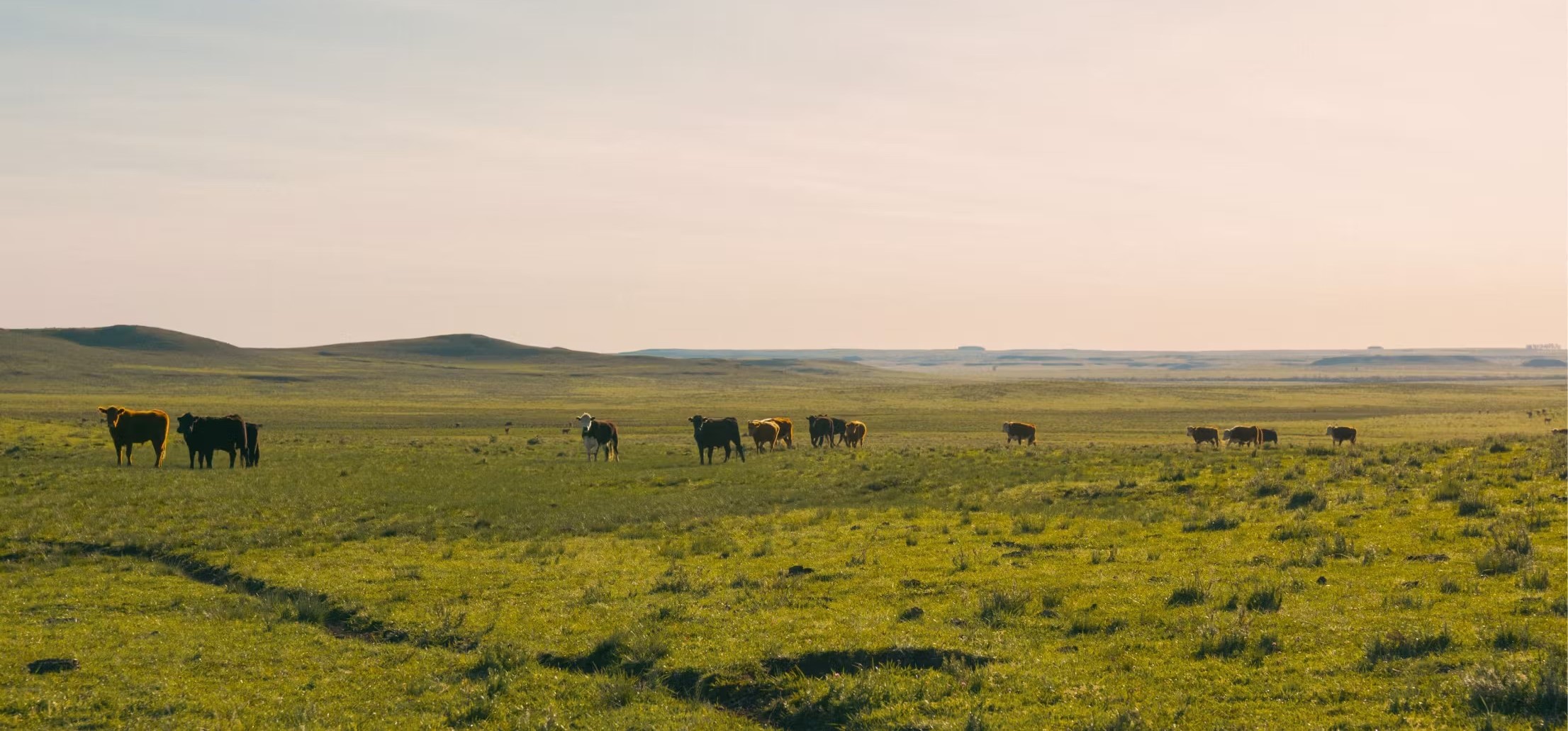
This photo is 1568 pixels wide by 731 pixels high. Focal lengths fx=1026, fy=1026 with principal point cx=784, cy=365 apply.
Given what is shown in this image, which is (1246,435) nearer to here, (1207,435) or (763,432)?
(1207,435)

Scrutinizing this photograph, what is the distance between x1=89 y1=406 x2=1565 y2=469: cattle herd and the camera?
119 feet

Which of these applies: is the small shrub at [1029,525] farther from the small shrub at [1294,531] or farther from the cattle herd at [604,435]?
the cattle herd at [604,435]

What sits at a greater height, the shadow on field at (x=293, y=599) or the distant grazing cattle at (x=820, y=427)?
the distant grazing cattle at (x=820, y=427)

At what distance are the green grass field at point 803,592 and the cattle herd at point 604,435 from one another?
145cm

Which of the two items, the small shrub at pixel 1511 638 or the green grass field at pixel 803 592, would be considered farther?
the small shrub at pixel 1511 638

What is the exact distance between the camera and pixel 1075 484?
2917 centimetres

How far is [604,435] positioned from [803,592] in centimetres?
2724

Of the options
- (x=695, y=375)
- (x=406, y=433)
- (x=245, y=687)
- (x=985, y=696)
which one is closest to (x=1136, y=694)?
(x=985, y=696)

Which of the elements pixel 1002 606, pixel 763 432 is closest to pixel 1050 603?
pixel 1002 606

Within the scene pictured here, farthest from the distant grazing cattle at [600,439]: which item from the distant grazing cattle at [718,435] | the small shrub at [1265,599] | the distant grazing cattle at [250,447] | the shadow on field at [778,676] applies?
the small shrub at [1265,599]

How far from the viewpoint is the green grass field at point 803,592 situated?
1125cm

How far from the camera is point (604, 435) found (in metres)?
42.4

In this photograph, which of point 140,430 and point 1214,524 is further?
point 140,430

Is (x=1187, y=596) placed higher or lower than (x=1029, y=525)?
higher
